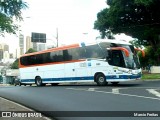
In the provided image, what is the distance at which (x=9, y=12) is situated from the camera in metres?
11.4

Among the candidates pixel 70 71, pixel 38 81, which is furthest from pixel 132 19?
pixel 70 71

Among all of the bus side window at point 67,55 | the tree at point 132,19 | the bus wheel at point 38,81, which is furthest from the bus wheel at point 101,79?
the tree at point 132,19

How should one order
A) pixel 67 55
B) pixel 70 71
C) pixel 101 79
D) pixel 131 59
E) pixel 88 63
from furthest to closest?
pixel 67 55 < pixel 70 71 < pixel 88 63 < pixel 101 79 < pixel 131 59

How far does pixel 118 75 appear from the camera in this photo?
1048 inches

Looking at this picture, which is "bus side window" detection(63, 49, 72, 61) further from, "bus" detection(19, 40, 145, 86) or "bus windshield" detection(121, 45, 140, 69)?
"bus windshield" detection(121, 45, 140, 69)

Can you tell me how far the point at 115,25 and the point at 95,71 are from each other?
2128cm

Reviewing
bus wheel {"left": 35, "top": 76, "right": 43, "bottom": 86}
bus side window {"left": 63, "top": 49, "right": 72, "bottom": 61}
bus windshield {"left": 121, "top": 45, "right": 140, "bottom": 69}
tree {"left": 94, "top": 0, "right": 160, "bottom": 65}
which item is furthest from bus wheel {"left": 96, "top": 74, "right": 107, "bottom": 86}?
tree {"left": 94, "top": 0, "right": 160, "bottom": 65}

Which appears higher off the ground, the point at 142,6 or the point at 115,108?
the point at 142,6

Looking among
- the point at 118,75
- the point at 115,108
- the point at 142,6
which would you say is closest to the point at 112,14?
the point at 142,6

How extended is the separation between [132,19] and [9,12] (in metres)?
37.9

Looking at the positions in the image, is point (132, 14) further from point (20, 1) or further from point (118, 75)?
point (20, 1)

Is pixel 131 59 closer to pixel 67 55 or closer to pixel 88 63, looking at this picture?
pixel 88 63

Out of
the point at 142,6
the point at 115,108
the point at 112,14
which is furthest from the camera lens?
the point at 112,14

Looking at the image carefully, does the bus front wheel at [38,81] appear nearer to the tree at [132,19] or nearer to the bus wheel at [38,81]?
the bus wheel at [38,81]
